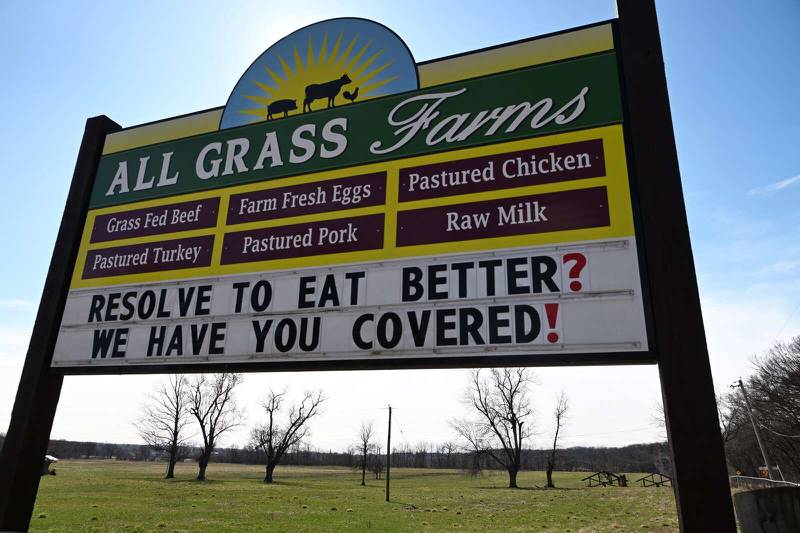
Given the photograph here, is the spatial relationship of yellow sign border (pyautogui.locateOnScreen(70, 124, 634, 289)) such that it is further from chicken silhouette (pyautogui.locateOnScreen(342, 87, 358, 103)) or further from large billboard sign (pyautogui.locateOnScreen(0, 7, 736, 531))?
chicken silhouette (pyautogui.locateOnScreen(342, 87, 358, 103))

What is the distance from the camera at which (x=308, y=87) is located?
556 cm

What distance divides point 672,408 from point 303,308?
9.46ft

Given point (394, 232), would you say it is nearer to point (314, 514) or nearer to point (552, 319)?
point (552, 319)

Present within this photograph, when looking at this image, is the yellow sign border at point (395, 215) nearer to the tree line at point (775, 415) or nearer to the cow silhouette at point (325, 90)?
the cow silhouette at point (325, 90)

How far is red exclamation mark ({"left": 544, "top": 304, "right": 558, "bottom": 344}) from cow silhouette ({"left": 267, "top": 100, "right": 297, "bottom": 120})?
11.3 feet

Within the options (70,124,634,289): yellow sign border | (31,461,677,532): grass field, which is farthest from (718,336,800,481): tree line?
(70,124,634,289): yellow sign border

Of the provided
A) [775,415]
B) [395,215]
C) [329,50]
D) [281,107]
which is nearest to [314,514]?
[281,107]

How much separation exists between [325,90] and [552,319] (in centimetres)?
340

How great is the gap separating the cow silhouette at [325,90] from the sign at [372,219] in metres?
0.02

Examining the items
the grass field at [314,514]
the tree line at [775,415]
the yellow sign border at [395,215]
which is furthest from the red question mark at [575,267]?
the tree line at [775,415]

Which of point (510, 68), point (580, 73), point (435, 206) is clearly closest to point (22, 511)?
point (435, 206)

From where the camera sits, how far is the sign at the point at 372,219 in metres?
3.93

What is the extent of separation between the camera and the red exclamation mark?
371cm

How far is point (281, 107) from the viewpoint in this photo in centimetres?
562
